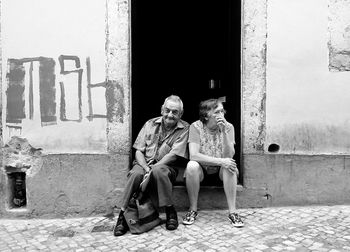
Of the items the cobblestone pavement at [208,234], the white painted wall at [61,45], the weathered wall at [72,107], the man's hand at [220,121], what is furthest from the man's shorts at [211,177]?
the white painted wall at [61,45]

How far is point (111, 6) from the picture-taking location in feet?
14.7

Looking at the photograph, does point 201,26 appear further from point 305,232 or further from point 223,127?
point 305,232

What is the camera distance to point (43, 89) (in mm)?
4492

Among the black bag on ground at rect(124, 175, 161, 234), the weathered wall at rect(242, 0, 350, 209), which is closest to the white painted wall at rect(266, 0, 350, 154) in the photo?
the weathered wall at rect(242, 0, 350, 209)

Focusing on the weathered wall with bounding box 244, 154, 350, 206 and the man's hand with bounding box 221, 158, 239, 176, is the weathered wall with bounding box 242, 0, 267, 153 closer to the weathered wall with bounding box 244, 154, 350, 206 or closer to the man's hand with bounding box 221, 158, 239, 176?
the weathered wall with bounding box 244, 154, 350, 206

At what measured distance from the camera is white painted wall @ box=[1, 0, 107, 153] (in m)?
4.45

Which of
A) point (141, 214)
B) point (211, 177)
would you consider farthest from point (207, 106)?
point (141, 214)

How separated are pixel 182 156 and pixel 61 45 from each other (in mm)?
1771

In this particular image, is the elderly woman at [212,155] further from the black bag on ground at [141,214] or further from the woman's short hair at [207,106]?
the black bag on ground at [141,214]

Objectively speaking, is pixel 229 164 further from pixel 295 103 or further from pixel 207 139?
pixel 295 103

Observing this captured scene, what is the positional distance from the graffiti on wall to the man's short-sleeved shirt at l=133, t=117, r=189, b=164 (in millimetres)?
704

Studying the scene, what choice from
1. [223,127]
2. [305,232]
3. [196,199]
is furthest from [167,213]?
[305,232]

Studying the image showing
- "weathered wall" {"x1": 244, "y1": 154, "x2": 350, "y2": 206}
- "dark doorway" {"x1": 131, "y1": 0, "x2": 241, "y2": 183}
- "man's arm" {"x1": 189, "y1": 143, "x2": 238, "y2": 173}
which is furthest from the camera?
"dark doorway" {"x1": 131, "y1": 0, "x2": 241, "y2": 183}

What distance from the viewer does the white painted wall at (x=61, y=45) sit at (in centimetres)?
445
